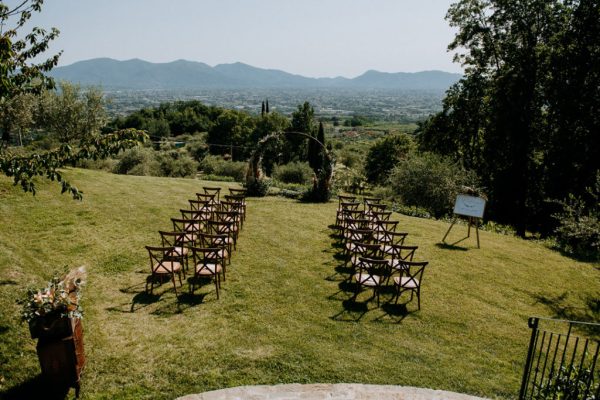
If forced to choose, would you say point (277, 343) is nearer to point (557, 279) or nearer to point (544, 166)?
point (557, 279)

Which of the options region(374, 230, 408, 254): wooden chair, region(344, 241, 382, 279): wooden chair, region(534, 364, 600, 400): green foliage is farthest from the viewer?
region(374, 230, 408, 254): wooden chair

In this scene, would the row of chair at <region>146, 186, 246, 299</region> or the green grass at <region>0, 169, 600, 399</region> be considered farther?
the row of chair at <region>146, 186, 246, 299</region>

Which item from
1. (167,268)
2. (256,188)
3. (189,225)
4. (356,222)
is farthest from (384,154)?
(167,268)

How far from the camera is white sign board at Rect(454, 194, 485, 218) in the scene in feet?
44.1

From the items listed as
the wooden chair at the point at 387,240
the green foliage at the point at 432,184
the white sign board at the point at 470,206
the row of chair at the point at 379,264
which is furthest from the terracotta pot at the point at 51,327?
the green foliage at the point at 432,184

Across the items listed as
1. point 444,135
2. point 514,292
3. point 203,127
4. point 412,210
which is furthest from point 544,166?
point 203,127

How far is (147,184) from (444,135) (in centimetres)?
1995

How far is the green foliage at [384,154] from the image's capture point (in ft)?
175

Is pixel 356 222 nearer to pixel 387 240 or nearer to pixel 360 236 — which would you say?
pixel 360 236

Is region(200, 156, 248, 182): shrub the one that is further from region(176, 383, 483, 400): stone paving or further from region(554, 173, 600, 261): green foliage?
region(176, 383, 483, 400): stone paving

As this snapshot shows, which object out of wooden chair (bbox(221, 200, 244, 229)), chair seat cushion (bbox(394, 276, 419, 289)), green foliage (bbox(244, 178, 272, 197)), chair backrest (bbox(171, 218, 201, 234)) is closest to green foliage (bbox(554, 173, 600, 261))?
chair seat cushion (bbox(394, 276, 419, 289))

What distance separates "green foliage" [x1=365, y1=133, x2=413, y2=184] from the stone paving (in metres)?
46.6

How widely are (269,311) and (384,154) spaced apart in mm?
49270

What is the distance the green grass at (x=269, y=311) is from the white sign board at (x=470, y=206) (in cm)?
127
